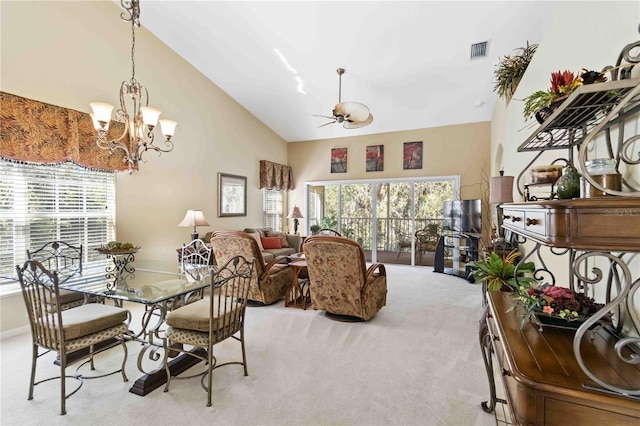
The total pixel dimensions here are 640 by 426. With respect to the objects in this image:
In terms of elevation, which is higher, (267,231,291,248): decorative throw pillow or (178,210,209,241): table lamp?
(178,210,209,241): table lamp

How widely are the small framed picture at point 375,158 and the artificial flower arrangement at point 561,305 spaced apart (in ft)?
20.2

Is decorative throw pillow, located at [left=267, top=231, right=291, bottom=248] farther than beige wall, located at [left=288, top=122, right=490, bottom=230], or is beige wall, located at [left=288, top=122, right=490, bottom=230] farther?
decorative throw pillow, located at [left=267, top=231, right=291, bottom=248]

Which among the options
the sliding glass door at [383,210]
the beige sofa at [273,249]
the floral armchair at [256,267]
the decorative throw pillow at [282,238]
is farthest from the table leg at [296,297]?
the sliding glass door at [383,210]

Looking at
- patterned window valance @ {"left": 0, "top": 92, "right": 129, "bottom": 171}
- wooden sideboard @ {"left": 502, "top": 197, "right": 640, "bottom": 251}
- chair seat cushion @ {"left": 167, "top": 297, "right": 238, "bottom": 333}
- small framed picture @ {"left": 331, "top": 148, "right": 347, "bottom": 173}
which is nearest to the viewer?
wooden sideboard @ {"left": 502, "top": 197, "right": 640, "bottom": 251}

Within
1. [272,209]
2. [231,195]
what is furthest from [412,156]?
[231,195]

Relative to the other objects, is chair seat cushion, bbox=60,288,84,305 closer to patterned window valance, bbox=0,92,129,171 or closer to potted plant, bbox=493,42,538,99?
patterned window valance, bbox=0,92,129,171

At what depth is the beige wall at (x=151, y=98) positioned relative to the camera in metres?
3.35

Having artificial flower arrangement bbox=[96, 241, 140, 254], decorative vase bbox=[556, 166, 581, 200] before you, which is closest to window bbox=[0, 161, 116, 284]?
artificial flower arrangement bbox=[96, 241, 140, 254]

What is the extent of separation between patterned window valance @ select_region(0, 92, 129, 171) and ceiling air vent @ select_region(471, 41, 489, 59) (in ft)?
16.9

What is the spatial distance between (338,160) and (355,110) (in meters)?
3.59

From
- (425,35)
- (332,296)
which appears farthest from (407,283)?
(425,35)

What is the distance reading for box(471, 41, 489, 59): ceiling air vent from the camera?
418 centimetres

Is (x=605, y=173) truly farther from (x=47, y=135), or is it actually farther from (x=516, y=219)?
(x=47, y=135)

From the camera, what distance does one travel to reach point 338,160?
25.3 ft
